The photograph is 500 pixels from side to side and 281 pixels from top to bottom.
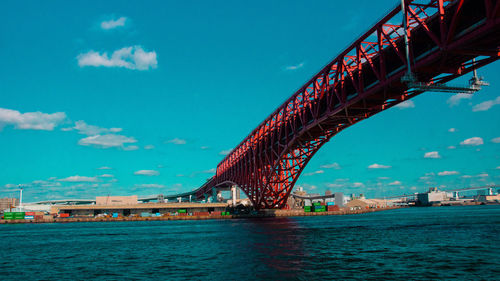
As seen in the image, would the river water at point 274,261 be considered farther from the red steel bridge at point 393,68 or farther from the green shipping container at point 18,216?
the green shipping container at point 18,216

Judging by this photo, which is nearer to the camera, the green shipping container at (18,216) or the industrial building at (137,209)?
the green shipping container at (18,216)

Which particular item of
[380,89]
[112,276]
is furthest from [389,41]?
[112,276]

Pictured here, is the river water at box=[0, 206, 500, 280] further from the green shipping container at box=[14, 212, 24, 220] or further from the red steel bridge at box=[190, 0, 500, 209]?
the green shipping container at box=[14, 212, 24, 220]

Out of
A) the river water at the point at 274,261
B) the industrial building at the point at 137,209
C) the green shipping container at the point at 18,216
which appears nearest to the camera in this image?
the river water at the point at 274,261

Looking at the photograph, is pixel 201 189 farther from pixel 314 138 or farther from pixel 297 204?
pixel 314 138

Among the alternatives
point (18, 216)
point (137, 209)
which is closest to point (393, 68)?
point (137, 209)

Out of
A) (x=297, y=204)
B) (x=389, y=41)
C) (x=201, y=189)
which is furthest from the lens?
(x=201, y=189)

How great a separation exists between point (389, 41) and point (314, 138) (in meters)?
29.8

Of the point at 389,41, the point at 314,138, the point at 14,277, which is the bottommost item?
the point at 14,277

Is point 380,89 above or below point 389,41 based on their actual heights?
below

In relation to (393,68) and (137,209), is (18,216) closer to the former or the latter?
(137,209)

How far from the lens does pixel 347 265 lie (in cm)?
2325

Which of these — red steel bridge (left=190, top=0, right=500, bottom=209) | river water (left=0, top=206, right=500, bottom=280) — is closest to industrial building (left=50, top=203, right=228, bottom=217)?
red steel bridge (left=190, top=0, right=500, bottom=209)

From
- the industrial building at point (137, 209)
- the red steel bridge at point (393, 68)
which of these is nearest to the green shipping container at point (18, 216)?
the industrial building at point (137, 209)
